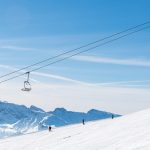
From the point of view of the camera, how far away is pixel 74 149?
2239cm

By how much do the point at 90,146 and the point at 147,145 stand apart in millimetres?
5740

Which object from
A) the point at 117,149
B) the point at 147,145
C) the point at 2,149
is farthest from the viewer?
the point at 2,149

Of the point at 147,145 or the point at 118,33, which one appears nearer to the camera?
the point at 147,145

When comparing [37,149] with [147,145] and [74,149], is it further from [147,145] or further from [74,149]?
[147,145]

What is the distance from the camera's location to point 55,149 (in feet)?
80.0

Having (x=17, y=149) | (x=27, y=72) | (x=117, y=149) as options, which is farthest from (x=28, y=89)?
(x=117, y=149)

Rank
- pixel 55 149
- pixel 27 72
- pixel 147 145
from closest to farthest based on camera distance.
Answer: pixel 147 145 < pixel 55 149 < pixel 27 72

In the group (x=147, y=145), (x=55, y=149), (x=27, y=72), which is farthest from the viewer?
(x=27, y=72)

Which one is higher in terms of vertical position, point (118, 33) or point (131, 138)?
point (118, 33)

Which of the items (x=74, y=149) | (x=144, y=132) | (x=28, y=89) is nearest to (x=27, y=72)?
(x=28, y=89)

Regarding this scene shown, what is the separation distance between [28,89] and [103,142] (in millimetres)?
8399

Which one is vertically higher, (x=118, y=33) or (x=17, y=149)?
(x=118, y=33)

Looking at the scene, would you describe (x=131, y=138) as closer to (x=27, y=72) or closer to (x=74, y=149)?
(x=74, y=149)

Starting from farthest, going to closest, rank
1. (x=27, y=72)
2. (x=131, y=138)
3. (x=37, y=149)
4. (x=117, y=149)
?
1. (x=27, y=72)
2. (x=37, y=149)
3. (x=131, y=138)
4. (x=117, y=149)
